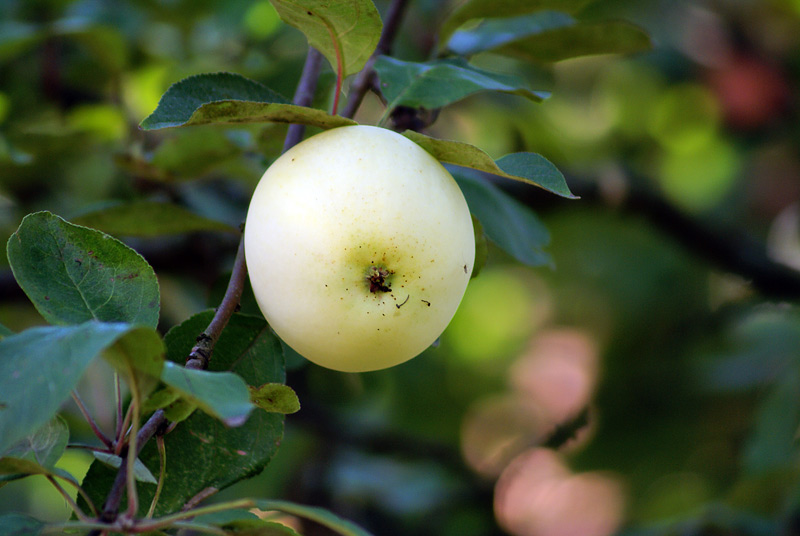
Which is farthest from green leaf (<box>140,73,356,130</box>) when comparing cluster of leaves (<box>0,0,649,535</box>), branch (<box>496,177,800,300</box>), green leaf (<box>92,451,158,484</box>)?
branch (<box>496,177,800,300</box>)

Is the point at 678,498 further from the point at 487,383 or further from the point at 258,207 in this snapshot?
the point at 258,207

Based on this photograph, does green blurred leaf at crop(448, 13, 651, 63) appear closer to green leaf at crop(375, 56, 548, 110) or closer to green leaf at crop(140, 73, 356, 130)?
green leaf at crop(375, 56, 548, 110)

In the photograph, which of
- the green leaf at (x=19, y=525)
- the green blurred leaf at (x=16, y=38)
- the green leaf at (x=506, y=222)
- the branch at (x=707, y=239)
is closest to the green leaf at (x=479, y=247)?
the green leaf at (x=506, y=222)

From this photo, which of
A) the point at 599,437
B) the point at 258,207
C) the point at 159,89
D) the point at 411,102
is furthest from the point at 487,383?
the point at 258,207

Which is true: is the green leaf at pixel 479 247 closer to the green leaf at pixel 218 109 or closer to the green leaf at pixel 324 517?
the green leaf at pixel 218 109

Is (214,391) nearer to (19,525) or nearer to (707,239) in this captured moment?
(19,525)
